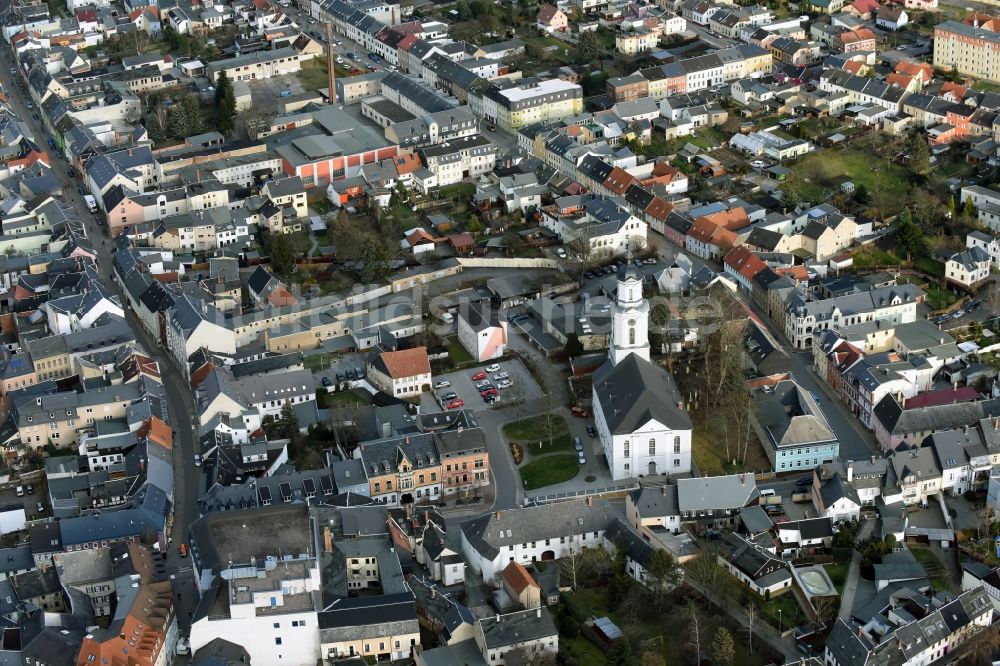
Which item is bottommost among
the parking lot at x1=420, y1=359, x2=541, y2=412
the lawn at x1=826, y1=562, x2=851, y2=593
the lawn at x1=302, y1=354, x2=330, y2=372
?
the lawn at x1=302, y1=354, x2=330, y2=372

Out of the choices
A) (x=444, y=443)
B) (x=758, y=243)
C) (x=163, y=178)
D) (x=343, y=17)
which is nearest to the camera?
(x=444, y=443)

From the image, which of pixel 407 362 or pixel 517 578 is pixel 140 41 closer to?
pixel 407 362

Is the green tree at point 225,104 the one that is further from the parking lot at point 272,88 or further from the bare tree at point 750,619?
the bare tree at point 750,619

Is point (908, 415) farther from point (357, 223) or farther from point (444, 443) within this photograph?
point (357, 223)

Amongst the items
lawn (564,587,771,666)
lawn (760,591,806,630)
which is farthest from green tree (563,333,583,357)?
lawn (760,591,806,630)

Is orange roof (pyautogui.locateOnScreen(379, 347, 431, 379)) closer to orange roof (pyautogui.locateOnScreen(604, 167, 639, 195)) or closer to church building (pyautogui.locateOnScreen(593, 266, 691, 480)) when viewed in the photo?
church building (pyautogui.locateOnScreen(593, 266, 691, 480))

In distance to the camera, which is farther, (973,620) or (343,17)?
(343,17)

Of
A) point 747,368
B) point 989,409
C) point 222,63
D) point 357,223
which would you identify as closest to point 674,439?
point 747,368
